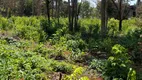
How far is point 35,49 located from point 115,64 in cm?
441

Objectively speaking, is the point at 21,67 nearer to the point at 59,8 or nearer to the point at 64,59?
the point at 64,59

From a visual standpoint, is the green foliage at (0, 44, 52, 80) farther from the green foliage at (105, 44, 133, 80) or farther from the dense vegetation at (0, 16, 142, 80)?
the green foliage at (105, 44, 133, 80)

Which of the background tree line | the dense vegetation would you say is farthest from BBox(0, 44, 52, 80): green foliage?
the background tree line

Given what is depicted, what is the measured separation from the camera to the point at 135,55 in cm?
1160

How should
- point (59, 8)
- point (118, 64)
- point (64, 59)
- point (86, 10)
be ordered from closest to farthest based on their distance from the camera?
point (118, 64) → point (64, 59) → point (59, 8) → point (86, 10)

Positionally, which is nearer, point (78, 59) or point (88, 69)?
point (88, 69)

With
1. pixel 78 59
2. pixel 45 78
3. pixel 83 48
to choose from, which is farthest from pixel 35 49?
pixel 45 78

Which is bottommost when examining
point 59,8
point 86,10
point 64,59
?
point 64,59

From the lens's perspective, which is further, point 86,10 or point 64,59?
point 86,10

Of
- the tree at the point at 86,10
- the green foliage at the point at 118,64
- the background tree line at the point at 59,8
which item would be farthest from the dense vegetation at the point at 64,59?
the tree at the point at 86,10

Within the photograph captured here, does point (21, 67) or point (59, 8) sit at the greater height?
point (59, 8)

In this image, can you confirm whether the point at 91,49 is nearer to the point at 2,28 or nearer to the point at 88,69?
the point at 88,69

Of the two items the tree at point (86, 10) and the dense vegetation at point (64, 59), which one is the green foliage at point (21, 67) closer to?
the dense vegetation at point (64, 59)

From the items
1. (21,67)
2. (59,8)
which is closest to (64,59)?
(21,67)
